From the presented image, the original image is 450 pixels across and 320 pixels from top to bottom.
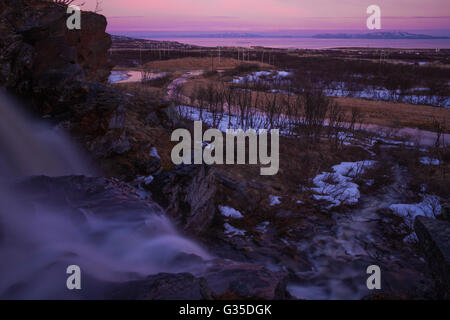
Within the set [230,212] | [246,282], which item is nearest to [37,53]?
[230,212]

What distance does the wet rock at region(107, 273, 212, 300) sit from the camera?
3.05m

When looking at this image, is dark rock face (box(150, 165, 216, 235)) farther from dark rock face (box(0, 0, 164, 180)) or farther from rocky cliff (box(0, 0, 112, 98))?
rocky cliff (box(0, 0, 112, 98))

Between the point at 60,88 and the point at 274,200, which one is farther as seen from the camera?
the point at 274,200

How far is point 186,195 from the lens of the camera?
21.0 feet

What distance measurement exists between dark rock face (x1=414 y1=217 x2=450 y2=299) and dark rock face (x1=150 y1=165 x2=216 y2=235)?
388 centimetres

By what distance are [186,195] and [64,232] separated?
8.21ft

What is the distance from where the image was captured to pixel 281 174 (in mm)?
10477

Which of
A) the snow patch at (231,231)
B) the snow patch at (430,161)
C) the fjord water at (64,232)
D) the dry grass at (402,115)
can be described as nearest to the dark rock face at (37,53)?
the fjord water at (64,232)

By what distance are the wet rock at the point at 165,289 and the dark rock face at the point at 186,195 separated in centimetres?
263

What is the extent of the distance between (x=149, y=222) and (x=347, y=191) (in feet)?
21.6

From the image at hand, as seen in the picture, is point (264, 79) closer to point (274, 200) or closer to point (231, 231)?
point (274, 200)

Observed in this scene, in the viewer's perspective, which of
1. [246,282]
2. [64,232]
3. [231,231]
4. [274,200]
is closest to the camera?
[246,282]
